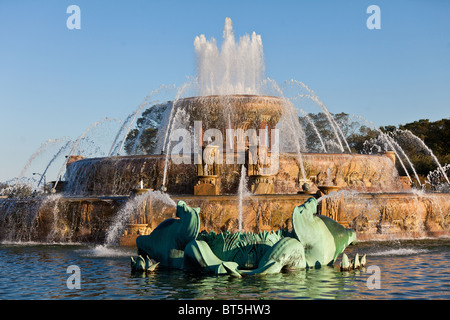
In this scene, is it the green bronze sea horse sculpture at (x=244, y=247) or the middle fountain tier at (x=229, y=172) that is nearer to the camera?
the green bronze sea horse sculpture at (x=244, y=247)

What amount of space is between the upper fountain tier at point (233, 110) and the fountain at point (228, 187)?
0.15 ft

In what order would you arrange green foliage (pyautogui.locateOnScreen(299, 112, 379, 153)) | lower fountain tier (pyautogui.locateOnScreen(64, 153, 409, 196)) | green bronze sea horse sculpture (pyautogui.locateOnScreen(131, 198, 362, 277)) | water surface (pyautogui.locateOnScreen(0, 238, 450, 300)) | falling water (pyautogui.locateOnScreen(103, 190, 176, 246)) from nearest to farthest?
water surface (pyautogui.locateOnScreen(0, 238, 450, 300)) → green bronze sea horse sculpture (pyautogui.locateOnScreen(131, 198, 362, 277)) → falling water (pyautogui.locateOnScreen(103, 190, 176, 246)) → lower fountain tier (pyautogui.locateOnScreen(64, 153, 409, 196)) → green foliage (pyautogui.locateOnScreen(299, 112, 379, 153))

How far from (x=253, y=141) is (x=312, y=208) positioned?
51.2ft

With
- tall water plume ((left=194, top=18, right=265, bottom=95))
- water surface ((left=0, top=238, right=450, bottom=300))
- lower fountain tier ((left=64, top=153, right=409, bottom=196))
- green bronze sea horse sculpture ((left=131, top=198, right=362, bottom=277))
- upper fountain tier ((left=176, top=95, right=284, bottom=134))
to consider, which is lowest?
water surface ((left=0, top=238, right=450, bottom=300))

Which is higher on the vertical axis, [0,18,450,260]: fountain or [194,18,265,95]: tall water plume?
[194,18,265,95]: tall water plume

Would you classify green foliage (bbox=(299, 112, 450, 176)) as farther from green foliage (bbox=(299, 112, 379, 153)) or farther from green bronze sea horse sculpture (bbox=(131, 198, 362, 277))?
green bronze sea horse sculpture (bbox=(131, 198, 362, 277))

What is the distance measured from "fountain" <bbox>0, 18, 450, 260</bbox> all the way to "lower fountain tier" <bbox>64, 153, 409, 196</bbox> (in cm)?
4

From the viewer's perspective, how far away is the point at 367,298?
7.33 m

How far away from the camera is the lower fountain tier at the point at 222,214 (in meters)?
15.5

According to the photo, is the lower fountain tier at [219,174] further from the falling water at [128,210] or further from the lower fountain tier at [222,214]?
the falling water at [128,210]

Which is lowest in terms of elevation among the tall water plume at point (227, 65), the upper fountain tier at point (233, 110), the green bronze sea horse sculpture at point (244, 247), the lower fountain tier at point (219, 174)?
the green bronze sea horse sculpture at point (244, 247)

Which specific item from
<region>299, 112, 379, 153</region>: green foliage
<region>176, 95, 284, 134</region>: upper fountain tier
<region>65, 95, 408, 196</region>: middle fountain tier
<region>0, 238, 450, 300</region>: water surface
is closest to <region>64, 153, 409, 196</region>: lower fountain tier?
<region>65, 95, 408, 196</region>: middle fountain tier

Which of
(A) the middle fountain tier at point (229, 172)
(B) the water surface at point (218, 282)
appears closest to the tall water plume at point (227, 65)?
(A) the middle fountain tier at point (229, 172)

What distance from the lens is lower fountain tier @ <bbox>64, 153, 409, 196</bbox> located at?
20.1 metres
